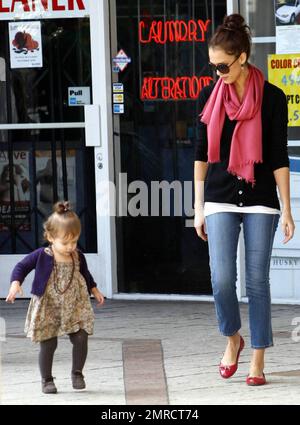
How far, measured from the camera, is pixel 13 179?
8.62 meters

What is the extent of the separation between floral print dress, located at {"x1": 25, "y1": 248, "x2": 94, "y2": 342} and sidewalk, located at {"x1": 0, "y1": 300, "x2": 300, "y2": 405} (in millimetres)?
354

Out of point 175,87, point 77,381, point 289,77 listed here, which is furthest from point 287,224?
point 175,87

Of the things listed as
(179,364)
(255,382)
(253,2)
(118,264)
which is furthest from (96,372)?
(253,2)

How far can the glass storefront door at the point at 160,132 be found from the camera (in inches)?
323

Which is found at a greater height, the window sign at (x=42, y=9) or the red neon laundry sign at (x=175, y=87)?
the window sign at (x=42, y=9)

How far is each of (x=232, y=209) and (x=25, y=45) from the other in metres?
3.16

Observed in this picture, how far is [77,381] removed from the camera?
5922mm

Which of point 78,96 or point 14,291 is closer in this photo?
point 14,291

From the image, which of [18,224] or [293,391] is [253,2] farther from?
[293,391]

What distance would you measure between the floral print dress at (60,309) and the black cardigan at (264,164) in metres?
0.87

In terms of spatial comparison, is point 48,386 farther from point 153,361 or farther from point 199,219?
point 199,219

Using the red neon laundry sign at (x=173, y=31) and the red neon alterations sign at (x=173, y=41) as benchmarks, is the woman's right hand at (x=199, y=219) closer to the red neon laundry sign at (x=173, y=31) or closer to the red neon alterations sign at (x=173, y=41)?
the red neon alterations sign at (x=173, y=41)

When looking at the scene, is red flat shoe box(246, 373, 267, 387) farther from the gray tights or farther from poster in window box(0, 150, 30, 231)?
poster in window box(0, 150, 30, 231)

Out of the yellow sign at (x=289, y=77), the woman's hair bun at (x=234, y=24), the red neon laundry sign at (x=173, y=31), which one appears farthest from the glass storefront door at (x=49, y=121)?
the woman's hair bun at (x=234, y=24)
